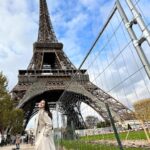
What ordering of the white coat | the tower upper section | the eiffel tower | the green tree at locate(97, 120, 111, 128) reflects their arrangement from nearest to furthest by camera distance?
the green tree at locate(97, 120, 111, 128) → the white coat → the eiffel tower → the tower upper section

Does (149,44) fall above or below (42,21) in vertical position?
below

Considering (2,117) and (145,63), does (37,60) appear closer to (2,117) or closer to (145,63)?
(2,117)

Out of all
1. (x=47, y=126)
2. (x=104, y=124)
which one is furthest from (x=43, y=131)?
(x=104, y=124)

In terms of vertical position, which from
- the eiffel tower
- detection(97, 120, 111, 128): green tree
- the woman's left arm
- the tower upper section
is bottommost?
detection(97, 120, 111, 128): green tree

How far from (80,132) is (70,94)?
1.18 metres

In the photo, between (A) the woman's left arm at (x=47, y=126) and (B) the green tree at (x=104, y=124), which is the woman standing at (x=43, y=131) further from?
(B) the green tree at (x=104, y=124)

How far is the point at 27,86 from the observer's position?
45.8m

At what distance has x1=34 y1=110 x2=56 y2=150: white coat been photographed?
6.86 meters

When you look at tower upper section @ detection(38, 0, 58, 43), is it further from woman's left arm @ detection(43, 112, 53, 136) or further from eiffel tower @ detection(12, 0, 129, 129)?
woman's left arm @ detection(43, 112, 53, 136)

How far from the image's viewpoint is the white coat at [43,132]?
6855mm

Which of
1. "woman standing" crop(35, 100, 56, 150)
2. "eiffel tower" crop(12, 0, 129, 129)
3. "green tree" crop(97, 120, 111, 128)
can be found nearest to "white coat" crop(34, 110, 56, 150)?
"woman standing" crop(35, 100, 56, 150)

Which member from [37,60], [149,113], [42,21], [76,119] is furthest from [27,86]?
[76,119]

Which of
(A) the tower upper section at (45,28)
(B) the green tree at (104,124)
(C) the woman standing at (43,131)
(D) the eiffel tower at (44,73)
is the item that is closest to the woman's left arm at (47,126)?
(C) the woman standing at (43,131)

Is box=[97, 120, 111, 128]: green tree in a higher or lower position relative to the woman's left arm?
lower
